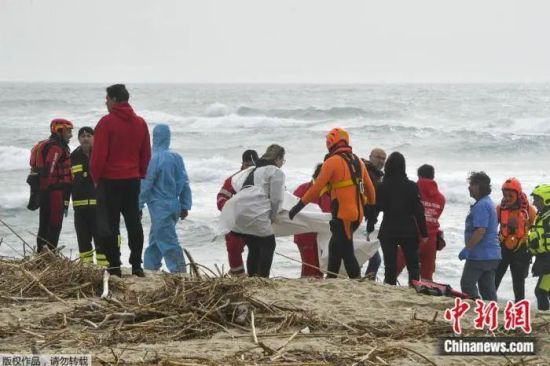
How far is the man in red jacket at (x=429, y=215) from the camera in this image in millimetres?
9578

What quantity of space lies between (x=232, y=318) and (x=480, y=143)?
104 feet

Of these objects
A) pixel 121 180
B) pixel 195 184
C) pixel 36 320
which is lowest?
pixel 195 184

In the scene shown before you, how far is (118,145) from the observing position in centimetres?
803

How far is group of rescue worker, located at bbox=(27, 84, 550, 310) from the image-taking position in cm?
817

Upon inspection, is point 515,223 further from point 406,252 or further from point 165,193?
point 165,193

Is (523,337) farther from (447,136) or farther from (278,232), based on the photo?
(447,136)

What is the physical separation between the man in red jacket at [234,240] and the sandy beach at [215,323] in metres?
1.82

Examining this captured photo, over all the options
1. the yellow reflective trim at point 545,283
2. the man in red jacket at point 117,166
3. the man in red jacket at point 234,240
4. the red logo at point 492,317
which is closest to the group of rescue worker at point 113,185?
the man in red jacket at point 117,166

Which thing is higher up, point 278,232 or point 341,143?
point 341,143

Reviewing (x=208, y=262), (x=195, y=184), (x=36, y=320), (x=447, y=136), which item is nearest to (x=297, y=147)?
(x=447, y=136)

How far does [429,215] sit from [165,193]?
8.54ft

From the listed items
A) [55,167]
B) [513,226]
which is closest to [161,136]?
[55,167]

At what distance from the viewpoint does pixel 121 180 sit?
810 centimetres

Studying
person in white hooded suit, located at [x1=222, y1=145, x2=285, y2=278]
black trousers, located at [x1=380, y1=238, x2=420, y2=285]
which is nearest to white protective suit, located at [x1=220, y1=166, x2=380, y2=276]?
person in white hooded suit, located at [x1=222, y1=145, x2=285, y2=278]
